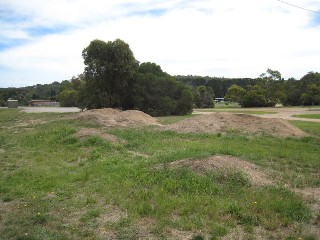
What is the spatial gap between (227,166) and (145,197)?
7.42ft

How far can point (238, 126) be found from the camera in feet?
59.7

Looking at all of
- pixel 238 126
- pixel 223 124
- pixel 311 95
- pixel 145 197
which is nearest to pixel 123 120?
pixel 223 124

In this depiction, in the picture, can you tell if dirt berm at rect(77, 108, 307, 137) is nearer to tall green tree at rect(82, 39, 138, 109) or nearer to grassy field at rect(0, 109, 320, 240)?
grassy field at rect(0, 109, 320, 240)

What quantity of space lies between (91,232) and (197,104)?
58.7 metres

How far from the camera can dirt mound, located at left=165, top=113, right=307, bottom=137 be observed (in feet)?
53.5

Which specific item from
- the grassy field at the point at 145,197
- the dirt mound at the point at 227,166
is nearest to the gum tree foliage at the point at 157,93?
the grassy field at the point at 145,197

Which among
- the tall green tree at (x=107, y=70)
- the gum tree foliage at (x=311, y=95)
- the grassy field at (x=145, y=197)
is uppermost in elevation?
the tall green tree at (x=107, y=70)

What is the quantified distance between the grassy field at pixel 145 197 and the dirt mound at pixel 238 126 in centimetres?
509

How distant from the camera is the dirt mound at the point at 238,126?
642 inches

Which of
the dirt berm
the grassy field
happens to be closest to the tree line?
the dirt berm

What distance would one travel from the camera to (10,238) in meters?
4.78

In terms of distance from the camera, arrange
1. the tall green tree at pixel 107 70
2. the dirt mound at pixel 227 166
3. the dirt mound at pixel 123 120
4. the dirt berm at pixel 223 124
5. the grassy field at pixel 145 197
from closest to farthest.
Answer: the grassy field at pixel 145 197 → the dirt mound at pixel 227 166 → the dirt berm at pixel 223 124 → the dirt mound at pixel 123 120 → the tall green tree at pixel 107 70

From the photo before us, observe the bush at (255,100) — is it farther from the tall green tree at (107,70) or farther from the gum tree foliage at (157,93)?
the tall green tree at (107,70)

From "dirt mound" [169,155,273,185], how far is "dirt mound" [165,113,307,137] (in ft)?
26.0
